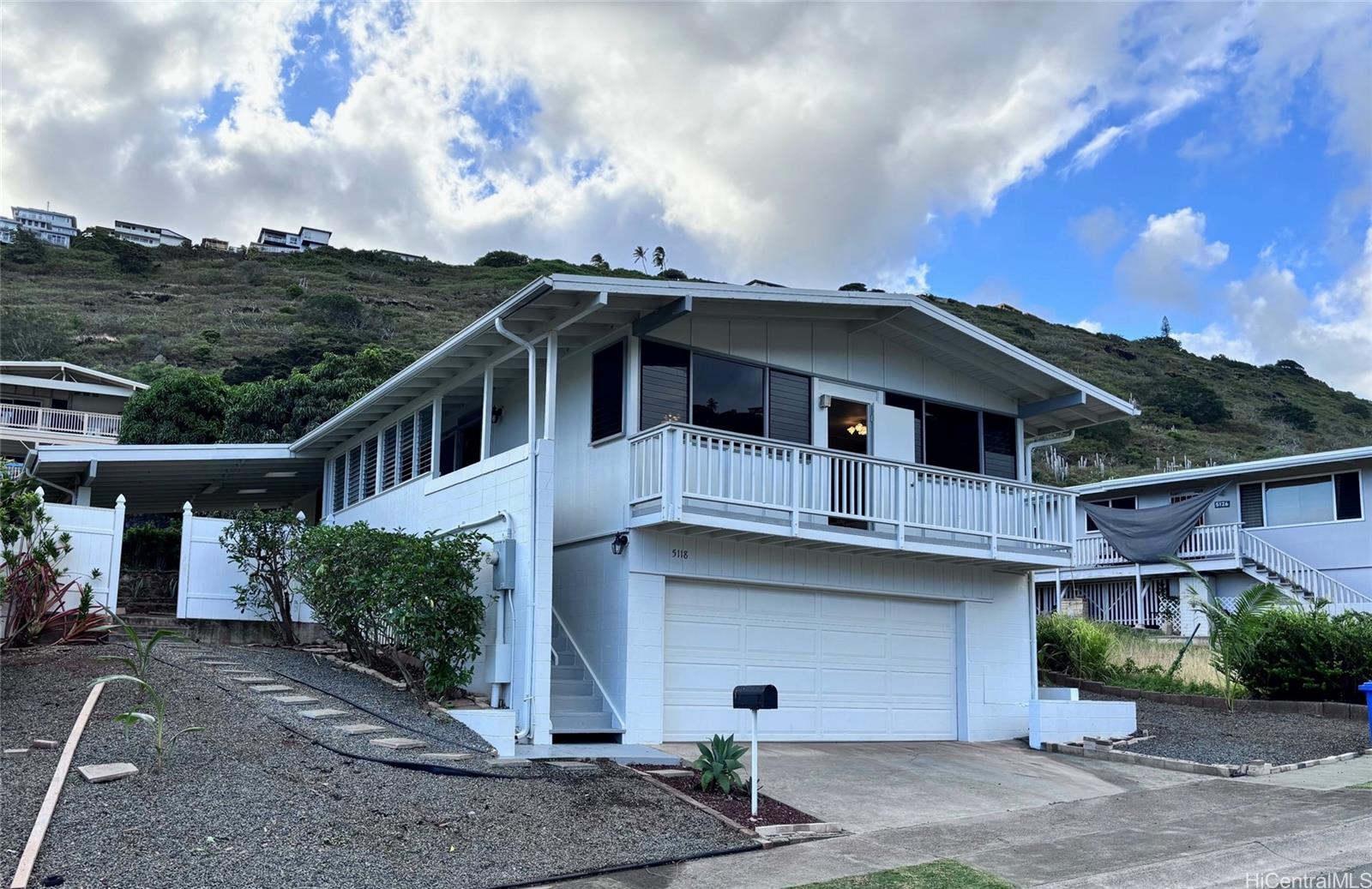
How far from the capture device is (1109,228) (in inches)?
1082

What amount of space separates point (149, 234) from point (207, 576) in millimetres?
97645

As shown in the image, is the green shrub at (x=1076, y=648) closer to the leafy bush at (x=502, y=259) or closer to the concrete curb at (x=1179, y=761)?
the concrete curb at (x=1179, y=761)

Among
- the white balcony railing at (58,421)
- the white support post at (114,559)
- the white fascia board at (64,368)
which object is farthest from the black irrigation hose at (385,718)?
the white fascia board at (64,368)

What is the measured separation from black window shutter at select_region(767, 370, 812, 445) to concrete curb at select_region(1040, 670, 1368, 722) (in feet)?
24.9

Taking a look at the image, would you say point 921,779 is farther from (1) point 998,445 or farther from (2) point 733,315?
(1) point 998,445

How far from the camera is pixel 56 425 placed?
127 feet

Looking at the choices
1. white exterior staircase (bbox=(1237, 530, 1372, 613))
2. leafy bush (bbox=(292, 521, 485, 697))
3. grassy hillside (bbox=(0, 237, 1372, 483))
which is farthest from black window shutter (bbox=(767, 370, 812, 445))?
grassy hillside (bbox=(0, 237, 1372, 483))

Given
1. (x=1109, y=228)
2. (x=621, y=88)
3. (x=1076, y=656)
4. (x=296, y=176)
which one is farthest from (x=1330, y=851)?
(x=296, y=176)

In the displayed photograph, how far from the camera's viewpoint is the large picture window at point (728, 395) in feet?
44.2

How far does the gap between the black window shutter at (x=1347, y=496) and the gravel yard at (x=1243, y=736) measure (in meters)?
10.9

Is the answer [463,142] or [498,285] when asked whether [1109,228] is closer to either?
[463,142]

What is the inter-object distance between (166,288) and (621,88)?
5654 centimetres

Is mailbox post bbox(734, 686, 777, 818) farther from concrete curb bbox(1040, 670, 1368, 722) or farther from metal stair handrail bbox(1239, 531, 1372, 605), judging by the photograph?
metal stair handrail bbox(1239, 531, 1372, 605)

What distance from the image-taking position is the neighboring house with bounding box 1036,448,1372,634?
24.2 metres
